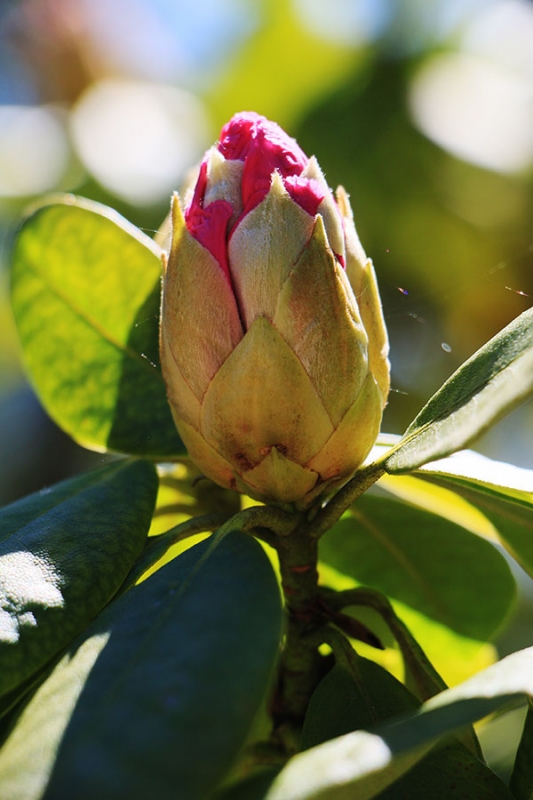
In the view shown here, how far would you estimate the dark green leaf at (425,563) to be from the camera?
1209 mm

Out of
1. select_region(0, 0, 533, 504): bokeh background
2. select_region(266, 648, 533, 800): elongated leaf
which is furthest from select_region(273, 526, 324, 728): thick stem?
select_region(0, 0, 533, 504): bokeh background

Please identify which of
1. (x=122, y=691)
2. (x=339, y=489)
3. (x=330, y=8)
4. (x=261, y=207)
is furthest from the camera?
(x=330, y=8)

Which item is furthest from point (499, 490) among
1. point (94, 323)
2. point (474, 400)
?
point (94, 323)

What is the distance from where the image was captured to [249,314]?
0.78 meters

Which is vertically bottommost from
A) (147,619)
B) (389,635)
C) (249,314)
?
(389,635)

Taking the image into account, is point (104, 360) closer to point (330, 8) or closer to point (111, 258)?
point (111, 258)

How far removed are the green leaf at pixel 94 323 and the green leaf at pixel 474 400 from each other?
41 cm

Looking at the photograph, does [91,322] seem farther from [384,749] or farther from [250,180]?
[384,749]

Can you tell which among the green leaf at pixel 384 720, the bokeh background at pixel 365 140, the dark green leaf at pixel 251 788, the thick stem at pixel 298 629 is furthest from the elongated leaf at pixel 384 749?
the bokeh background at pixel 365 140

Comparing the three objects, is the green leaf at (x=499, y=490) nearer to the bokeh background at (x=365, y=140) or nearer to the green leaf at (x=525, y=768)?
the green leaf at (x=525, y=768)

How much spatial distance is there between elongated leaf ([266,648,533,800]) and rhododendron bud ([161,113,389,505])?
0.91ft

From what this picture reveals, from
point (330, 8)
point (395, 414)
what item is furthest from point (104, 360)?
point (330, 8)

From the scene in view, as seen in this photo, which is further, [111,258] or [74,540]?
[111,258]

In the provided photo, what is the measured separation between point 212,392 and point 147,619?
227 millimetres
